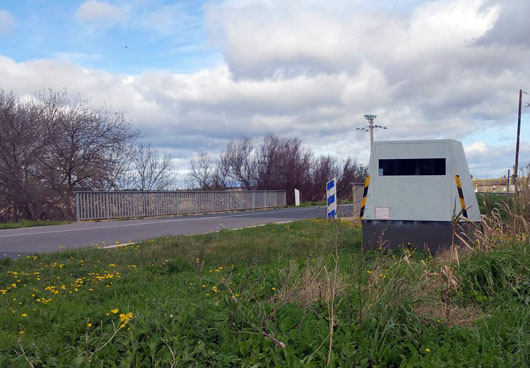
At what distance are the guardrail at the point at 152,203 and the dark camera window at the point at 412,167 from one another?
615 inches

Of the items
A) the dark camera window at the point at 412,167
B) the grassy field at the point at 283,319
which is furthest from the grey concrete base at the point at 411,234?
the grassy field at the point at 283,319

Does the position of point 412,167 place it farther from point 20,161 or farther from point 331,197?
point 20,161

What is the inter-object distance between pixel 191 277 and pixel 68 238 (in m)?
7.40

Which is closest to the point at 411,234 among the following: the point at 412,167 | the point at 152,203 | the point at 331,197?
the point at 412,167

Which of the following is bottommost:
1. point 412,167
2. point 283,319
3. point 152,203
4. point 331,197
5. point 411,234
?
point 283,319

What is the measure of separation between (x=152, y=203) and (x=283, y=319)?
21.8 meters

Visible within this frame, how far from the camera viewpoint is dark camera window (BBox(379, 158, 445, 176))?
8.46 meters

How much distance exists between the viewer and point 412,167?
28.3 ft

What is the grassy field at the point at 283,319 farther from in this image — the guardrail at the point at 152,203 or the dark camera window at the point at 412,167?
the guardrail at the point at 152,203

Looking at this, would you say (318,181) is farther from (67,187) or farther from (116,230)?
(116,230)

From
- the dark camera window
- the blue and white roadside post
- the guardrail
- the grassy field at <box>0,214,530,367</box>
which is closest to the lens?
the grassy field at <box>0,214,530,367</box>

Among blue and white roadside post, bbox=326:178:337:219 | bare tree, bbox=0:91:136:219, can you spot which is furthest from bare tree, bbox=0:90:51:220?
blue and white roadside post, bbox=326:178:337:219

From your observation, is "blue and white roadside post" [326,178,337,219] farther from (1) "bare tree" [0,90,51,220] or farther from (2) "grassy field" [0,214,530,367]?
(1) "bare tree" [0,90,51,220]

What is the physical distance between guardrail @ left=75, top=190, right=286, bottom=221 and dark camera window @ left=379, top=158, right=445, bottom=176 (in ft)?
51.2
